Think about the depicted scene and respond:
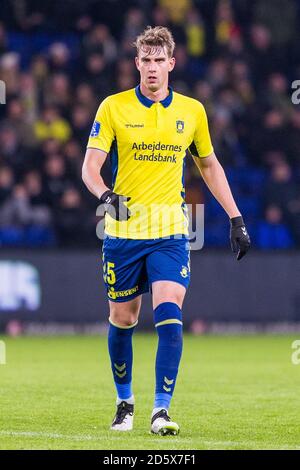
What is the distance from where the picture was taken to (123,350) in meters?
7.89

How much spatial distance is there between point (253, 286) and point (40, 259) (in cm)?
296

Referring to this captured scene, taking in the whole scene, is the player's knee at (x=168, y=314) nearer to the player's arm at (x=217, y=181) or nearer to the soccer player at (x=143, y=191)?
the soccer player at (x=143, y=191)

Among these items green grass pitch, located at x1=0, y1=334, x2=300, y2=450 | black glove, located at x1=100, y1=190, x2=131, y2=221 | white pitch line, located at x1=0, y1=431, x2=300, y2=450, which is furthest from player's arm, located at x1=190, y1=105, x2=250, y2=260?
white pitch line, located at x1=0, y1=431, x2=300, y2=450

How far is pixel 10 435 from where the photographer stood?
23.3 feet

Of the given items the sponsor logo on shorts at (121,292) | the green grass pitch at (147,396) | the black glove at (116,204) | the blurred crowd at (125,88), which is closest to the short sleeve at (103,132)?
the black glove at (116,204)

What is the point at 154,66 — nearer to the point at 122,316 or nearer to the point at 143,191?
the point at 143,191

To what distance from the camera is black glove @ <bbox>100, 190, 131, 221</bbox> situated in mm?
7422

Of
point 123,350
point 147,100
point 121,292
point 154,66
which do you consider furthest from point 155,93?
point 123,350

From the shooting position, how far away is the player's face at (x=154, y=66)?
25.1 ft

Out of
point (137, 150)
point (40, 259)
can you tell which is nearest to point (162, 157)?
point (137, 150)

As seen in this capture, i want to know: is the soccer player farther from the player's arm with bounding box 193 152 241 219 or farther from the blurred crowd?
the blurred crowd

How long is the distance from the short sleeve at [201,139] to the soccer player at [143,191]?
69 millimetres

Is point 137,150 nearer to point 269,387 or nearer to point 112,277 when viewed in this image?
point 112,277

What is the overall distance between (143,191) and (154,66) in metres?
0.77
